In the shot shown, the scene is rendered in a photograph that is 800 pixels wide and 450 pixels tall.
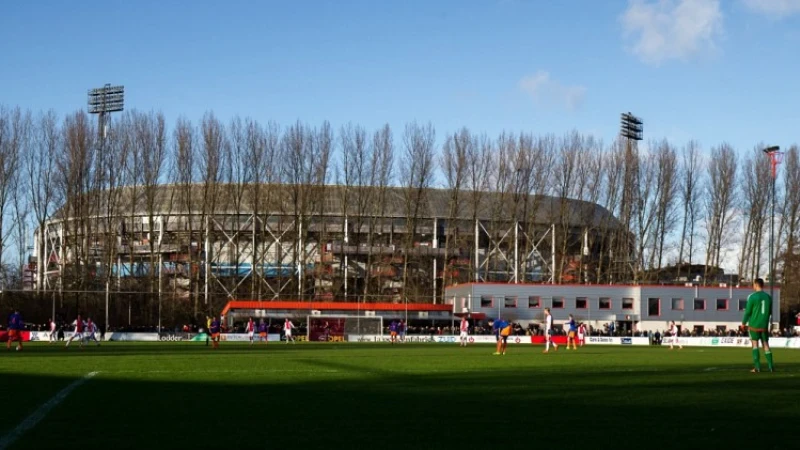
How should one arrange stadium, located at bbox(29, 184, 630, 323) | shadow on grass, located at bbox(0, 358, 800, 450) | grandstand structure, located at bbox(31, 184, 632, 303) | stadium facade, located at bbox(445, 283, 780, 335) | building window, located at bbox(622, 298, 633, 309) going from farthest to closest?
grandstand structure, located at bbox(31, 184, 632, 303) → stadium, located at bbox(29, 184, 630, 323) → building window, located at bbox(622, 298, 633, 309) → stadium facade, located at bbox(445, 283, 780, 335) → shadow on grass, located at bbox(0, 358, 800, 450)

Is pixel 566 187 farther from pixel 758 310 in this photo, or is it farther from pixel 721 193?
pixel 758 310

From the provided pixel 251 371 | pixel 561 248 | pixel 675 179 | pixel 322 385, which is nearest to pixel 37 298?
pixel 561 248

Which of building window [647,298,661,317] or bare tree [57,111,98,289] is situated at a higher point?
bare tree [57,111,98,289]

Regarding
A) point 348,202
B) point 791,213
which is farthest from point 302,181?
point 791,213

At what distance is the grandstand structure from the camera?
330 ft

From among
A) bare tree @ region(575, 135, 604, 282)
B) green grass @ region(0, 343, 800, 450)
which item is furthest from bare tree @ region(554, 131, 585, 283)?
green grass @ region(0, 343, 800, 450)

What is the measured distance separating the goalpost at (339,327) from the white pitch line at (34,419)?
6424 cm

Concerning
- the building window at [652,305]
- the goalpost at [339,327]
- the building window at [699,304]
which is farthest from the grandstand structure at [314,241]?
the goalpost at [339,327]

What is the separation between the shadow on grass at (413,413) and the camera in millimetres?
10367

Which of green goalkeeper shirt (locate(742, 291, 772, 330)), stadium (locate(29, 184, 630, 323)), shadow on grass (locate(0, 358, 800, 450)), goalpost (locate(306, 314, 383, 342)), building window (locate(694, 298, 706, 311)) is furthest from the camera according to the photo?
stadium (locate(29, 184, 630, 323))

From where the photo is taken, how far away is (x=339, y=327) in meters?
85.2

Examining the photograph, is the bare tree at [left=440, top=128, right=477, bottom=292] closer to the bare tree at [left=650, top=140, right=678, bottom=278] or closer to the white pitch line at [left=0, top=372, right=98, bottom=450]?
the bare tree at [left=650, top=140, right=678, bottom=278]

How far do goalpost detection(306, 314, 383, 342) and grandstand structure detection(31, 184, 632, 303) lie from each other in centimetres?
1739

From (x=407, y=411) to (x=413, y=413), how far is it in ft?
1.09
